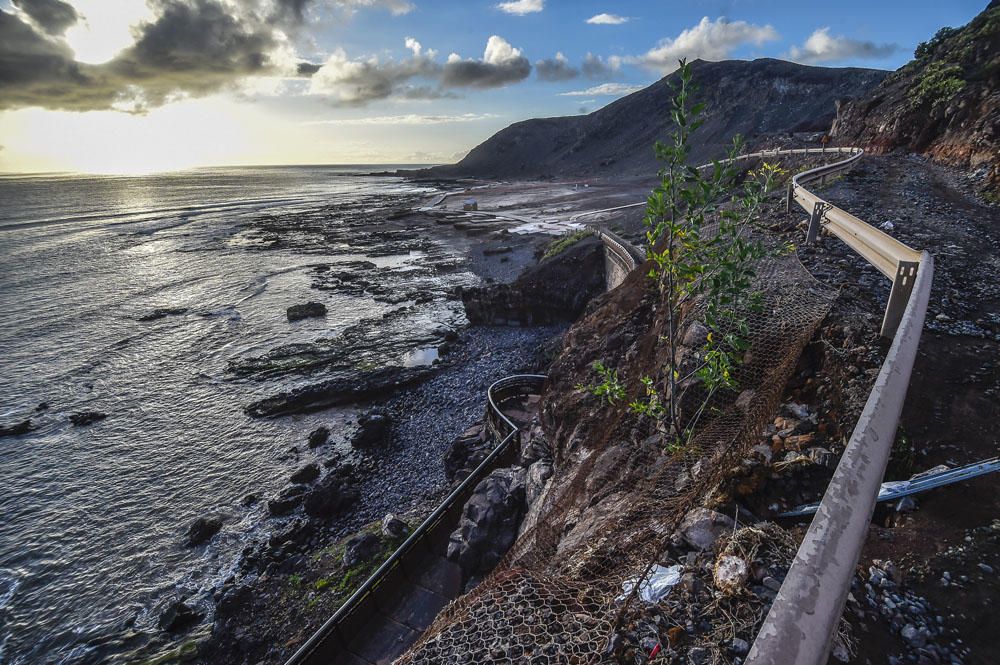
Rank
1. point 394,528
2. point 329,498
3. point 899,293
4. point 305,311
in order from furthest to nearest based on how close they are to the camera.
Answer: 1. point 305,311
2. point 329,498
3. point 394,528
4. point 899,293

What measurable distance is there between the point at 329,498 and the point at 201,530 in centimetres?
370

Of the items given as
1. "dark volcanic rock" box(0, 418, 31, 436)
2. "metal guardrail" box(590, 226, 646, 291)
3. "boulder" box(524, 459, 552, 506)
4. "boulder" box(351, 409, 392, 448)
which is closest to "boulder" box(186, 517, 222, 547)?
"boulder" box(351, 409, 392, 448)

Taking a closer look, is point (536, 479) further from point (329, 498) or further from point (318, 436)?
point (318, 436)

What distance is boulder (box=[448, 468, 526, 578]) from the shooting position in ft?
27.3

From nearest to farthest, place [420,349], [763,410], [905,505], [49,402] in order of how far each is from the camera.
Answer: [905,505] → [763,410] → [49,402] → [420,349]

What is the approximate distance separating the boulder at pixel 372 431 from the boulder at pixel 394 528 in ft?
17.1

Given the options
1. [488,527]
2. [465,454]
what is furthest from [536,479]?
[465,454]

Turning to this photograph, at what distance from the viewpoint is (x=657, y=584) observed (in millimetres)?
3242

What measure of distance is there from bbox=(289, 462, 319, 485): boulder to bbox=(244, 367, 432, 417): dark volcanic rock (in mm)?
4432

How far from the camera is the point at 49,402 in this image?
2142cm

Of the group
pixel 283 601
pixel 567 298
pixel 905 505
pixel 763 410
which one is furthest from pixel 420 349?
pixel 905 505

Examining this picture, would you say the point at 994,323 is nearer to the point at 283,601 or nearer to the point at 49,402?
the point at 283,601

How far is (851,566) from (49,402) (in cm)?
3017

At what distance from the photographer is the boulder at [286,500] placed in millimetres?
13984
